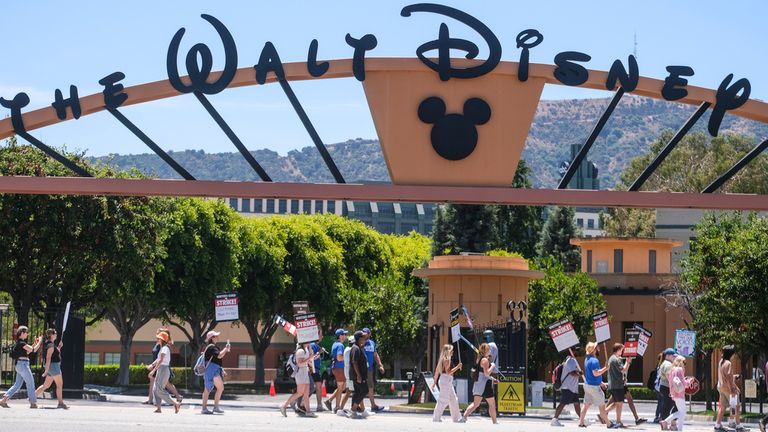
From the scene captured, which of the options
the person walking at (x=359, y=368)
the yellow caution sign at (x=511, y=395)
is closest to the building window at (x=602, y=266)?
the yellow caution sign at (x=511, y=395)

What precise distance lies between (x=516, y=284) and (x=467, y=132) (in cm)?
1464

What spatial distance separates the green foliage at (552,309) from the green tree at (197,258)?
12742 mm

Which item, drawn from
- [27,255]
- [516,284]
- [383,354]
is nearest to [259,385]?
[383,354]

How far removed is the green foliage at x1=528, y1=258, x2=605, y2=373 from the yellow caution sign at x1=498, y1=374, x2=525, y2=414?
2218 cm

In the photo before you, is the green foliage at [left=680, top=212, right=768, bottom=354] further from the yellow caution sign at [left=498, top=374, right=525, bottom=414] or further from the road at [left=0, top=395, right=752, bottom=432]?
the road at [left=0, top=395, right=752, bottom=432]

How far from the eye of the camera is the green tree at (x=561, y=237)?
7650cm

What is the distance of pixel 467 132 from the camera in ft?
73.5

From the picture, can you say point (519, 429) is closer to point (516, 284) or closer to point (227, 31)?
point (227, 31)

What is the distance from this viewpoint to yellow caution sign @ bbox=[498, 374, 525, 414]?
29.1 metres

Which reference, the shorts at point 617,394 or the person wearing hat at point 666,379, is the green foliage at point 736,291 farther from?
the shorts at point 617,394

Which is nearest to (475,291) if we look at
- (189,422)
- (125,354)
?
(189,422)

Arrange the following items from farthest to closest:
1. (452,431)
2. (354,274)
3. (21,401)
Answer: (354,274) < (21,401) < (452,431)

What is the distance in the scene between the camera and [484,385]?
81.5 ft

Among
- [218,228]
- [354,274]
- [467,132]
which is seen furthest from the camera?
[354,274]
